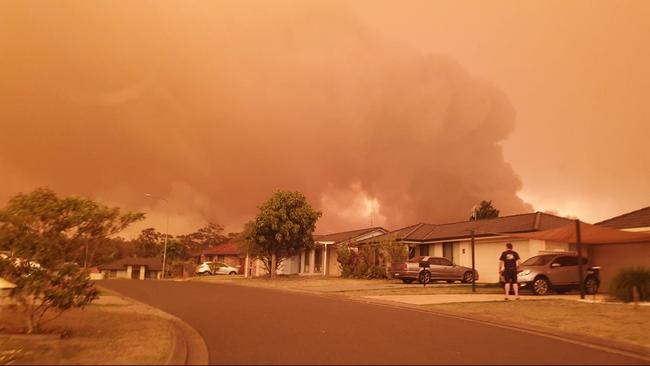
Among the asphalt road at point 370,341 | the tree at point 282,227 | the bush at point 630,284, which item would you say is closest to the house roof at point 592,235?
the bush at point 630,284

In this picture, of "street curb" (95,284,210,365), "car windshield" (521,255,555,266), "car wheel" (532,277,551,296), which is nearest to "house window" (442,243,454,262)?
"car windshield" (521,255,555,266)

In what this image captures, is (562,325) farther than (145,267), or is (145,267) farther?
(145,267)

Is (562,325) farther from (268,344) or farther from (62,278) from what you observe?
(62,278)

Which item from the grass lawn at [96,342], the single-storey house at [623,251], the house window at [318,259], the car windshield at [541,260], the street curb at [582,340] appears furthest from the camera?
the house window at [318,259]

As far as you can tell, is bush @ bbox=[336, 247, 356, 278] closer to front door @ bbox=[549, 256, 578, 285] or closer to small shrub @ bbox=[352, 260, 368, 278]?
small shrub @ bbox=[352, 260, 368, 278]

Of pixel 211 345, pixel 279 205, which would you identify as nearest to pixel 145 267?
pixel 279 205

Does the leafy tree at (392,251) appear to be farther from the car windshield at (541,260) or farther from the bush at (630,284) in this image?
the bush at (630,284)

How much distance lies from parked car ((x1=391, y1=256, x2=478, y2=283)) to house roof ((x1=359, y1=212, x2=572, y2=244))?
2.65 metres

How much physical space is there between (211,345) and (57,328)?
3.99m

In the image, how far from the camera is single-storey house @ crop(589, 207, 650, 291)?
22047 millimetres

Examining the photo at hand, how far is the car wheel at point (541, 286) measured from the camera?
20.4 meters

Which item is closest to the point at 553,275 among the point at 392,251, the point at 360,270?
the point at 392,251

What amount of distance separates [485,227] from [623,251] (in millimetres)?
11468

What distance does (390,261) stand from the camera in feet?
108
